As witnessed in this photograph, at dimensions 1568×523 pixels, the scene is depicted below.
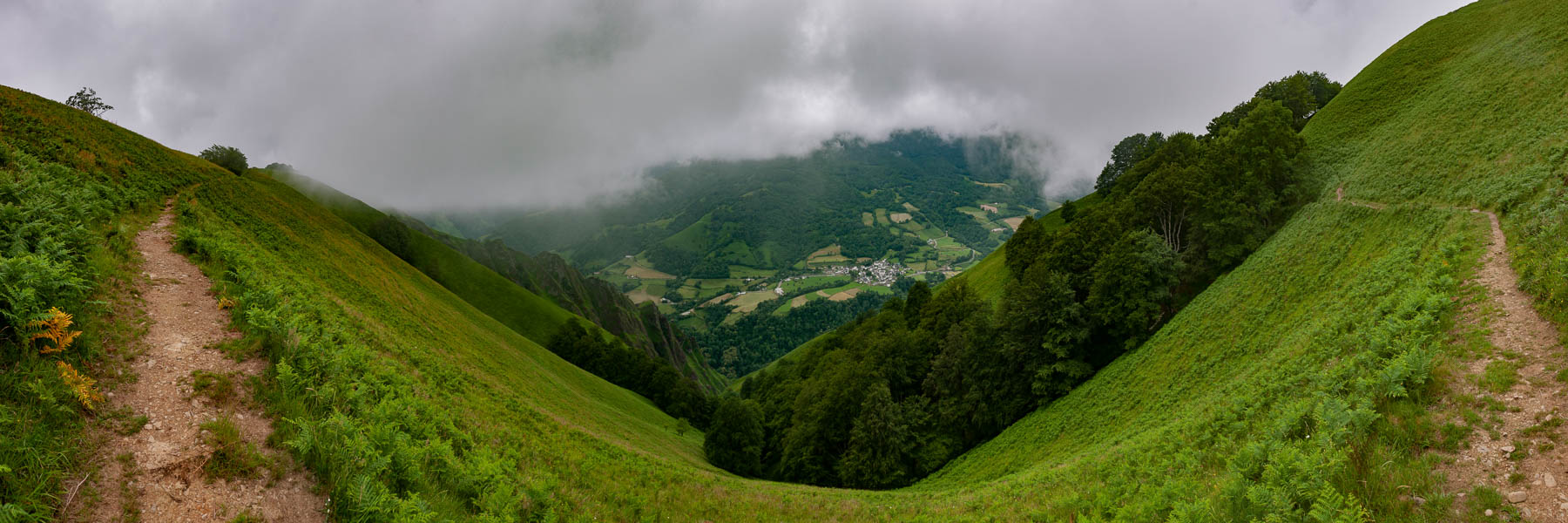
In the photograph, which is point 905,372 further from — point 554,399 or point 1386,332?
point 1386,332

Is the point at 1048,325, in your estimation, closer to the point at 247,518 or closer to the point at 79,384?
the point at 247,518

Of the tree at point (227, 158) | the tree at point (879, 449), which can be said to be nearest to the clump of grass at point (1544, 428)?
the tree at point (879, 449)

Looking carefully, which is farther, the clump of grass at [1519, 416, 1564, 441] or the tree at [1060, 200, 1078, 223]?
the tree at [1060, 200, 1078, 223]

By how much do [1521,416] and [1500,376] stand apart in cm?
143

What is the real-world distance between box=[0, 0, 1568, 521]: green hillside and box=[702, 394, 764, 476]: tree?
45.4 feet

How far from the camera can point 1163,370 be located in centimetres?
2848

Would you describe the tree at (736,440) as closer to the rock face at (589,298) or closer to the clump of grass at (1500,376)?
the clump of grass at (1500,376)

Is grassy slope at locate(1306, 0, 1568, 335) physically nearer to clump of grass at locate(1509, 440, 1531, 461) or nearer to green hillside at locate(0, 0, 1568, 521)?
green hillside at locate(0, 0, 1568, 521)

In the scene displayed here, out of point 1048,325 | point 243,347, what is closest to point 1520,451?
point 243,347

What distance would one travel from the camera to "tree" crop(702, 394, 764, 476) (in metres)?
54.1

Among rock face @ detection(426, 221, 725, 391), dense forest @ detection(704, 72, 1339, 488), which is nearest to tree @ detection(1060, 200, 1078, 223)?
dense forest @ detection(704, 72, 1339, 488)

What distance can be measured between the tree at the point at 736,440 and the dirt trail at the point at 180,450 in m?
47.6

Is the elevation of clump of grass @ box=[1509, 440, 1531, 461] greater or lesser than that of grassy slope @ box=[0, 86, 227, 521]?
lesser

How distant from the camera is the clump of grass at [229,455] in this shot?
296 inches
